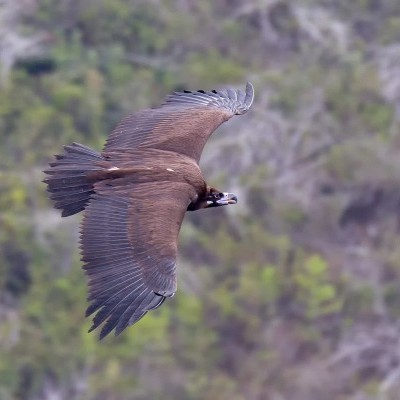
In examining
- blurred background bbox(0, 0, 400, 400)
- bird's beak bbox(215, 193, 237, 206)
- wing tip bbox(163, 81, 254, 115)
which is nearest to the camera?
bird's beak bbox(215, 193, 237, 206)

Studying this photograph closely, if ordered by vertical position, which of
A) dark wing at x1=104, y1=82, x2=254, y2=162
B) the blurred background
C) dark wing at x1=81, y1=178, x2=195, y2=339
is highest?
the blurred background

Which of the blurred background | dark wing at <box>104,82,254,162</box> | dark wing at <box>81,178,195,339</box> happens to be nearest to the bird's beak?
dark wing at <box>104,82,254,162</box>

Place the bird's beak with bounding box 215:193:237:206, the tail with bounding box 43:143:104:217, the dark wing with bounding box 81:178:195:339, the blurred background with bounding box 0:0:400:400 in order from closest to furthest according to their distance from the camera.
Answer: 1. the dark wing with bounding box 81:178:195:339
2. the tail with bounding box 43:143:104:217
3. the bird's beak with bounding box 215:193:237:206
4. the blurred background with bounding box 0:0:400:400

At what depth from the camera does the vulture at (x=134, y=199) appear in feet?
27.1

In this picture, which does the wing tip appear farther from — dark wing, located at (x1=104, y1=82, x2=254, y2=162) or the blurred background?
the blurred background

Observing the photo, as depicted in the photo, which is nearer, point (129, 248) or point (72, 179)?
point (129, 248)

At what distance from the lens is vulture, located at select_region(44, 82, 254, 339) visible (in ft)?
27.1

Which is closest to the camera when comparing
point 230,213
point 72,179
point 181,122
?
point 72,179

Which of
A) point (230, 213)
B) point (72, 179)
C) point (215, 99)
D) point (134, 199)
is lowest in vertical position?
point (134, 199)

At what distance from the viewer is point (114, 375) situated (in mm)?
17281

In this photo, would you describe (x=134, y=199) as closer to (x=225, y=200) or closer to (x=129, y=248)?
(x=129, y=248)

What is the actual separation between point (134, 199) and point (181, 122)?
1202mm

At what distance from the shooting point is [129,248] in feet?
27.8

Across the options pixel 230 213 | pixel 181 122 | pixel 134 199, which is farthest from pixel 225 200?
pixel 230 213
